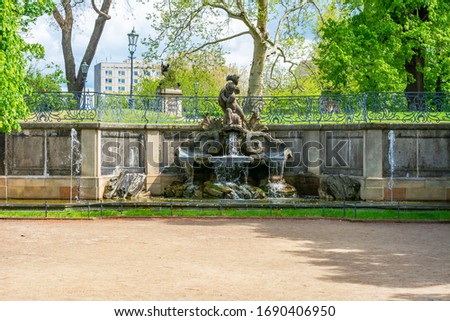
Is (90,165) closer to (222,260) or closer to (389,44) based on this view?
(222,260)

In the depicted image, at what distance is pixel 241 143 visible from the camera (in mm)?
22719

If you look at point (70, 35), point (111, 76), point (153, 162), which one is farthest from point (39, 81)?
point (111, 76)

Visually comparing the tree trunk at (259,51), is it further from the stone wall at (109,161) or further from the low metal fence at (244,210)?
the low metal fence at (244,210)

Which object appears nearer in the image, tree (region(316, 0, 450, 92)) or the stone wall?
the stone wall

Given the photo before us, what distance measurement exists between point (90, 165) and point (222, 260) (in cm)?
1164

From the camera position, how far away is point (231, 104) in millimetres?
23062

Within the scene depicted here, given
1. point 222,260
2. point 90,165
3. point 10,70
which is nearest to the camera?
point 222,260

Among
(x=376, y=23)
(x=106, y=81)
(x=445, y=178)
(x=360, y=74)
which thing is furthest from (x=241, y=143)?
(x=106, y=81)

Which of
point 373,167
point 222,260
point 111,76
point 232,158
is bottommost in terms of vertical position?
point 222,260

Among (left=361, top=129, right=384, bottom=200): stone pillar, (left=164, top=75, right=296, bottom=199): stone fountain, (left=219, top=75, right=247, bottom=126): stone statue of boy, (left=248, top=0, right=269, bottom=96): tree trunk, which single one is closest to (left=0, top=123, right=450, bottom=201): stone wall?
(left=361, top=129, right=384, bottom=200): stone pillar

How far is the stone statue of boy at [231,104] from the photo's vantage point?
22859 millimetres

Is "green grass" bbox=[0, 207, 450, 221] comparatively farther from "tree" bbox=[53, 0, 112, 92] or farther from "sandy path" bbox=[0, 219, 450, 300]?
"tree" bbox=[53, 0, 112, 92]

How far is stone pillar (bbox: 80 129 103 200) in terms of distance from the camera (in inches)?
845

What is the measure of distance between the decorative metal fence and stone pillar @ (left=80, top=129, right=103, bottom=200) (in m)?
0.87
